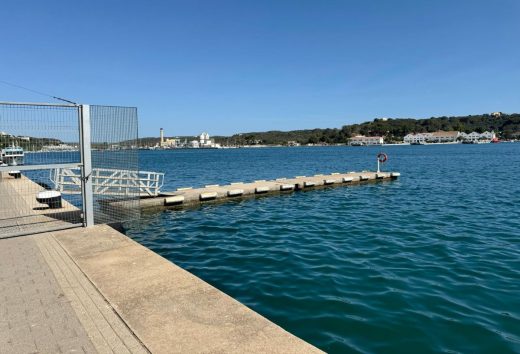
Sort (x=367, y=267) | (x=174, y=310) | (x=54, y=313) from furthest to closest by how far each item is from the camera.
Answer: (x=367, y=267), (x=174, y=310), (x=54, y=313)

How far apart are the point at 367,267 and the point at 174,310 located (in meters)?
5.18

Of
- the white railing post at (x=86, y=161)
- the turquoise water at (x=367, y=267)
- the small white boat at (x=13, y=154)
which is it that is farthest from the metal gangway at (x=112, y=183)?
the small white boat at (x=13, y=154)

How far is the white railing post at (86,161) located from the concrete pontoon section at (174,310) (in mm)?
2196

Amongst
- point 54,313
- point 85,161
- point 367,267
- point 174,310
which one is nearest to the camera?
point 54,313

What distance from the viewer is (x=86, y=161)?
9.06 meters

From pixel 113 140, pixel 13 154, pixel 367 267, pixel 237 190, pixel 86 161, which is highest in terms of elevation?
pixel 113 140

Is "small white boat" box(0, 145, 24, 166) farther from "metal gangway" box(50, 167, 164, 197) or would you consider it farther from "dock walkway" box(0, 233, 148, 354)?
"metal gangway" box(50, 167, 164, 197)

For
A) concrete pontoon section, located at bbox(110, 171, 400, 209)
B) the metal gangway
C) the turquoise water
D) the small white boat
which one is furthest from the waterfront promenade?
concrete pontoon section, located at bbox(110, 171, 400, 209)

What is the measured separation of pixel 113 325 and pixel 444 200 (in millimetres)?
18309

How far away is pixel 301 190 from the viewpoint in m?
23.0

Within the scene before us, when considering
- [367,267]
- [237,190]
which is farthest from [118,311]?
[237,190]

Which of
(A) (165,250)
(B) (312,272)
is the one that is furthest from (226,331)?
(A) (165,250)

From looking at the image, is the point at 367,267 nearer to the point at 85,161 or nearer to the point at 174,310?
the point at 174,310

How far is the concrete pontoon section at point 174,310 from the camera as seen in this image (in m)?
3.86
